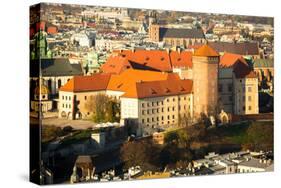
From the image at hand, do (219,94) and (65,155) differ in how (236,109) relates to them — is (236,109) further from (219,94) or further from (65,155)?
(65,155)

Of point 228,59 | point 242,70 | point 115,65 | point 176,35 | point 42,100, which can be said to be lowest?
point 42,100

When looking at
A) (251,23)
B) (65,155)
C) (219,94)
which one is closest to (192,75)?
(219,94)

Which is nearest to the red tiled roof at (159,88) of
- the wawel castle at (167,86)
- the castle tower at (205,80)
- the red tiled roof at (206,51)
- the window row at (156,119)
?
the wawel castle at (167,86)

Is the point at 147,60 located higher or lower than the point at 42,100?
higher

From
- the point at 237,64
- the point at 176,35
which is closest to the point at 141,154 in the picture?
the point at 176,35

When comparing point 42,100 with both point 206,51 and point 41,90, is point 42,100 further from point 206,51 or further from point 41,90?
point 206,51

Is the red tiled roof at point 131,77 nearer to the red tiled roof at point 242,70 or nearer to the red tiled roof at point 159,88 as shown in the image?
the red tiled roof at point 159,88

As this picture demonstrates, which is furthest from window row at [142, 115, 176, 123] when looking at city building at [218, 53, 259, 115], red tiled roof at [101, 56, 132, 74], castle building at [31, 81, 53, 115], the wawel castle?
castle building at [31, 81, 53, 115]
